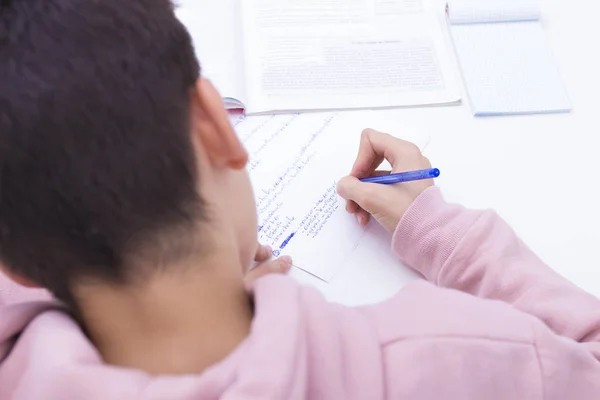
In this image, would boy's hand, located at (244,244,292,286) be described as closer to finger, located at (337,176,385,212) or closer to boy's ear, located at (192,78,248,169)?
finger, located at (337,176,385,212)

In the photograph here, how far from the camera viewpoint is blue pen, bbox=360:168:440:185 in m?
0.70

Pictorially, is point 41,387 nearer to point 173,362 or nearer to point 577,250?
point 173,362

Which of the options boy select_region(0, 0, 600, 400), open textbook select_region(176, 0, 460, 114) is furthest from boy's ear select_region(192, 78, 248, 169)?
open textbook select_region(176, 0, 460, 114)

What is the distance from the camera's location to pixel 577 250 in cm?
69

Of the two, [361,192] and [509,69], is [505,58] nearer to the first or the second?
[509,69]

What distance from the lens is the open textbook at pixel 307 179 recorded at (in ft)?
2.28

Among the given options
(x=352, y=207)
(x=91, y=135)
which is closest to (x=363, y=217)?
(x=352, y=207)

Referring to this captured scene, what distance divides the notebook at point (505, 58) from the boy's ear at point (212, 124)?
0.51m

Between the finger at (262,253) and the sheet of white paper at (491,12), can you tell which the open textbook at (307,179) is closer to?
the finger at (262,253)

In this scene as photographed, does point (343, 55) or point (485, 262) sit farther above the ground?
point (343, 55)

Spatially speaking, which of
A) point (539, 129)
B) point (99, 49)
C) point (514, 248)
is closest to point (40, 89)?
point (99, 49)

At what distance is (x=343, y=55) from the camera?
Answer: 90 cm

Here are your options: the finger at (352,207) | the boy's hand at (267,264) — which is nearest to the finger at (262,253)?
the boy's hand at (267,264)

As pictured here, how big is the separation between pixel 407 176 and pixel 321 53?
0.28 metres
